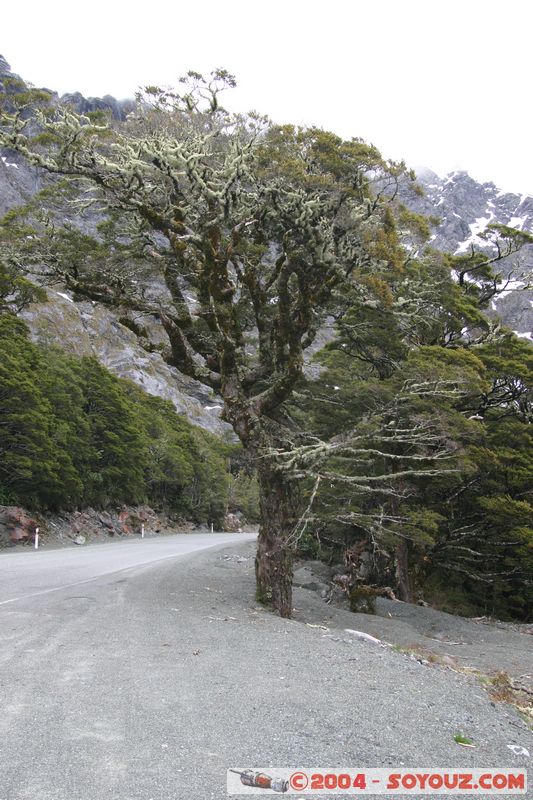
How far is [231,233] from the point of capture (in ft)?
33.9

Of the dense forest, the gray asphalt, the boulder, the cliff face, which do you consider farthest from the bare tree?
the cliff face

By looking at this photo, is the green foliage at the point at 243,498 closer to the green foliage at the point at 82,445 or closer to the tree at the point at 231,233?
the green foliage at the point at 82,445

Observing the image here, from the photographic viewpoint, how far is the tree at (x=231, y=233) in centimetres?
942

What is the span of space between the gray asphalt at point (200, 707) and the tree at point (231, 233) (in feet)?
10.9

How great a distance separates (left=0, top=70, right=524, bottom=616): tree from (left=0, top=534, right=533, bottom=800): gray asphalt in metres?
3.33

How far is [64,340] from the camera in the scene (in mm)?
71062

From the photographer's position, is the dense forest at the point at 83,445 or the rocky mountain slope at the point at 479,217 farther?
the dense forest at the point at 83,445

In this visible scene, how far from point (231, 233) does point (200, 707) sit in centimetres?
817

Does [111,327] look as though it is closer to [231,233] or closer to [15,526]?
[15,526]

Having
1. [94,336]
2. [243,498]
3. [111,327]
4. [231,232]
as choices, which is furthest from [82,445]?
[111,327]

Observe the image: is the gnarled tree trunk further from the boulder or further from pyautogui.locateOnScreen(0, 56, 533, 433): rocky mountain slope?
pyautogui.locateOnScreen(0, 56, 533, 433): rocky mountain slope

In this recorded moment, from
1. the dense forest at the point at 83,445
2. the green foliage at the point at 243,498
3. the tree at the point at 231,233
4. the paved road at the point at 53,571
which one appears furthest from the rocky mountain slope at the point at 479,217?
the green foliage at the point at 243,498

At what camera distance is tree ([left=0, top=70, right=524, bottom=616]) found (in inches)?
371

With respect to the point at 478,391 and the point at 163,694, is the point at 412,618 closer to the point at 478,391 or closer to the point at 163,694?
the point at 478,391
